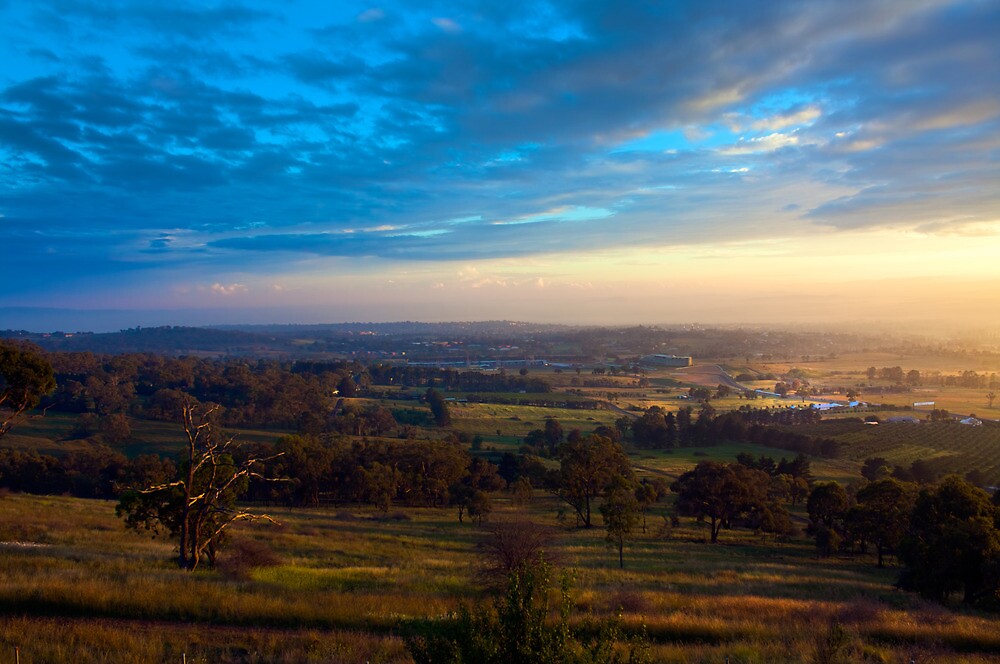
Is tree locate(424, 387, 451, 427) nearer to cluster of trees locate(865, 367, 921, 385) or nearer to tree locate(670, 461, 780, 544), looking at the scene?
tree locate(670, 461, 780, 544)

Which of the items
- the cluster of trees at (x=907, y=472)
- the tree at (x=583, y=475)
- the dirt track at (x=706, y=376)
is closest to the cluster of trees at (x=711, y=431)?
the cluster of trees at (x=907, y=472)

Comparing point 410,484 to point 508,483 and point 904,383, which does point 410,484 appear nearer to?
point 508,483

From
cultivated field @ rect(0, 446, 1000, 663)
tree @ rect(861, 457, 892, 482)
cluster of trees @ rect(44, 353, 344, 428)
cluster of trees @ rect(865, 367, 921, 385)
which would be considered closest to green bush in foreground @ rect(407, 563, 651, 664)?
cultivated field @ rect(0, 446, 1000, 663)

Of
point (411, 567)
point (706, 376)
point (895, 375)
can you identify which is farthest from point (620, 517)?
point (895, 375)

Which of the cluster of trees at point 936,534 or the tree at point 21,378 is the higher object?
the tree at point 21,378

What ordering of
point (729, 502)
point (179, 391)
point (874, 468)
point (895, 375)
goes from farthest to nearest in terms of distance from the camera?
1. point (895, 375)
2. point (179, 391)
3. point (874, 468)
4. point (729, 502)

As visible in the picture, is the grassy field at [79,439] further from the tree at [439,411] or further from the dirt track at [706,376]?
the dirt track at [706,376]

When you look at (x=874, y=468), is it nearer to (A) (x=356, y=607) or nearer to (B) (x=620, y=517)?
(B) (x=620, y=517)

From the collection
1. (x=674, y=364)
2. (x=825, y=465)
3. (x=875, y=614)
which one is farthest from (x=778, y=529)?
(x=674, y=364)
